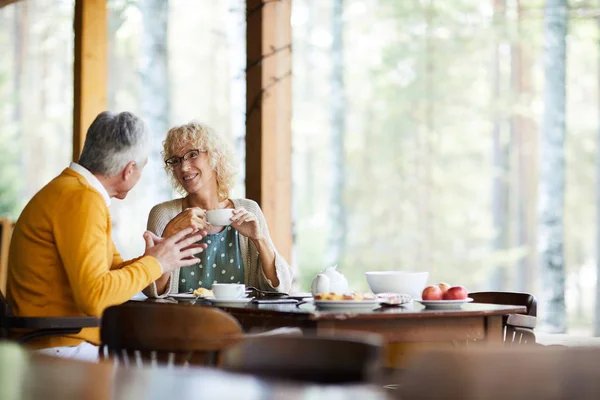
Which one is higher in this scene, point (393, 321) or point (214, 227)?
point (214, 227)

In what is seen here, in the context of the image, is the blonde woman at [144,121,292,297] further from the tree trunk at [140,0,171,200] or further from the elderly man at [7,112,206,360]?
the tree trunk at [140,0,171,200]

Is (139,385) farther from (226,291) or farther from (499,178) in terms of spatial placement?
(499,178)

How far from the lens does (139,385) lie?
1398mm

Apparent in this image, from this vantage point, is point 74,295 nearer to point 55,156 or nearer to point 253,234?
point 253,234

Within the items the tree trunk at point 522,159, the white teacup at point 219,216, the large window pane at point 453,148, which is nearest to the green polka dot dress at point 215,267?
the white teacup at point 219,216

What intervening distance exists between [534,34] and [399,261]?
5.84m

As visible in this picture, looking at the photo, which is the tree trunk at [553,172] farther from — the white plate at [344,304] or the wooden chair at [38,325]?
the wooden chair at [38,325]

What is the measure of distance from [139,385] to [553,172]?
27.1 feet

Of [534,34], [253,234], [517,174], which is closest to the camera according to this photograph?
[253,234]

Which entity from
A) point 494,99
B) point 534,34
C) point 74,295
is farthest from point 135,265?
point 494,99

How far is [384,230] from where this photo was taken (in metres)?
20.0

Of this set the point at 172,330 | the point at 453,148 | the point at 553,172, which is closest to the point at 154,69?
the point at 553,172

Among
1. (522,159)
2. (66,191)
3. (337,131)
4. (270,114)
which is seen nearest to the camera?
(66,191)

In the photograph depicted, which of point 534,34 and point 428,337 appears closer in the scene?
point 428,337
